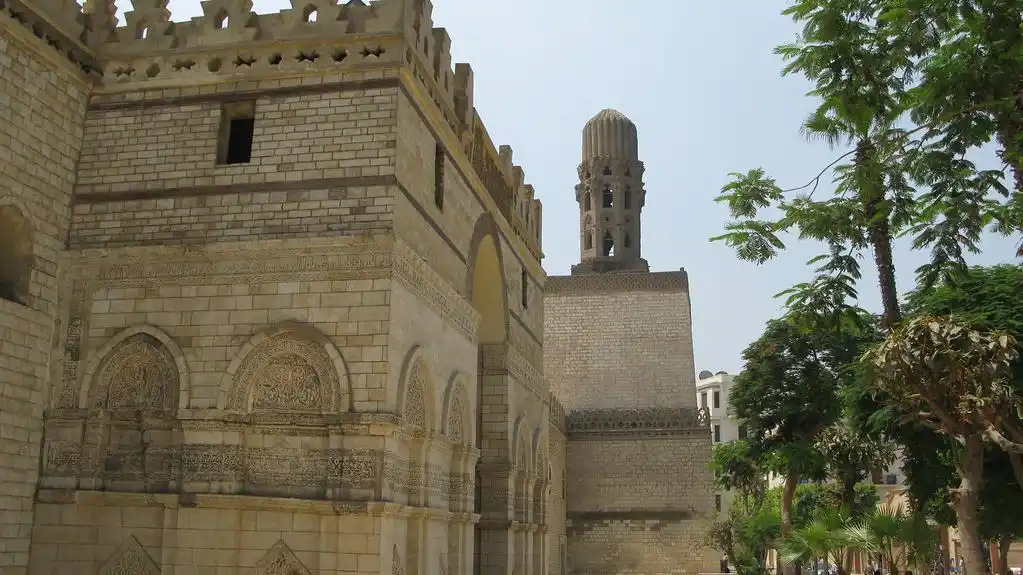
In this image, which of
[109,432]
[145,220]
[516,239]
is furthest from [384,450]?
[516,239]

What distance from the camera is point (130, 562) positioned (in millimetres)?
9562

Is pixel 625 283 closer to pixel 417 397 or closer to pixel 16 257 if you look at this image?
pixel 417 397

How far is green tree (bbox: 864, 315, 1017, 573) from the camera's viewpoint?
12.2 metres

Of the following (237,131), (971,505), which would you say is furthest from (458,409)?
(971,505)

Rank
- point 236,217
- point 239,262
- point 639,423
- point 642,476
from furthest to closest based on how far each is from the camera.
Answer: point 639,423 < point 642,476 < point 236,217 < point 239,262

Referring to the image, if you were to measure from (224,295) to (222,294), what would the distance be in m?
0.03

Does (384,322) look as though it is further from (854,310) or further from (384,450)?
(854,310)

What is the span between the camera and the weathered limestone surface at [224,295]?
31.0ft

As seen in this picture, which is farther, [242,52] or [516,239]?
[516,239]

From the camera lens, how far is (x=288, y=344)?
385 inches

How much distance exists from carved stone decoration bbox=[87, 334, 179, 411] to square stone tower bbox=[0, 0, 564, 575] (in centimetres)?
2

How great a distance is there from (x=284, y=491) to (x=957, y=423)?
8.86m

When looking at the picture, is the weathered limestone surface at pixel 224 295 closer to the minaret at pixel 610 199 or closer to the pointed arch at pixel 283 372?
the pointed arch at pixel 283 372

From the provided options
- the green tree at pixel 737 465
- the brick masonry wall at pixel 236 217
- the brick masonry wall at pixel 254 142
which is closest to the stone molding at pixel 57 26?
the brick masonry wall at pixel 254 142
